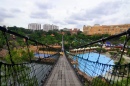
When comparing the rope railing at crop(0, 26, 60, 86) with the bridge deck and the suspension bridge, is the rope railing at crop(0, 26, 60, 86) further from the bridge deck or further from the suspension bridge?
the bridge deck

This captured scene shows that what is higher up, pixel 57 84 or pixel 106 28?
pixel 106 28

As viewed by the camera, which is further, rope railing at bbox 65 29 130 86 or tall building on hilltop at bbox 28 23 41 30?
tall building on hilltop at bbox 28 23 41 30

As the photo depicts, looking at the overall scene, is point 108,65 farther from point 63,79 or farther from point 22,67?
point 63,79

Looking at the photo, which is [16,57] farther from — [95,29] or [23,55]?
[95,29]

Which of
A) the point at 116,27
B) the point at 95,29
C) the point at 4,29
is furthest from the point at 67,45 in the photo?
the point at 4,29

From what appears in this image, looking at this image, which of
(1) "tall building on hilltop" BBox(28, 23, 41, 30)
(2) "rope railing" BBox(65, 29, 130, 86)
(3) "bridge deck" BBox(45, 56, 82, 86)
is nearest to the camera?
(2) "rope railing" BBox(65, 29, 130, 86)

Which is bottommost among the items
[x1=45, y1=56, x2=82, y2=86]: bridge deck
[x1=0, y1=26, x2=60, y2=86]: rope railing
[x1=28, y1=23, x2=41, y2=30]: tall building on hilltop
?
[x1=45, y1=56, x2=82, y2=86]: bridge deck

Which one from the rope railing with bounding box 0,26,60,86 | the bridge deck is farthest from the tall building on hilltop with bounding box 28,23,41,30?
the bridge deck

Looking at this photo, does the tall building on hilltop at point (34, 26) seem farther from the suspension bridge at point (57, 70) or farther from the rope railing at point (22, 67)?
the suspension bridge at point (57, 70)

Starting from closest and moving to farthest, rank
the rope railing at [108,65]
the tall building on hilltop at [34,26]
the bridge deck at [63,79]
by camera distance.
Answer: the rope railing at [108,65]
the bridge deck at [63,79]
the tall building on hilltop at [34,26]

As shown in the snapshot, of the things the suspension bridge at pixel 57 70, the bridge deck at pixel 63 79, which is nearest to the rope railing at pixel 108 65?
the suspension bridge at pixel 57 70

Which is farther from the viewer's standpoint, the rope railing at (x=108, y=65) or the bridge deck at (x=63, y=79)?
the bridge deck at (x=63, y=79)

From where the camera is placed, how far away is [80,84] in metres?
3.26

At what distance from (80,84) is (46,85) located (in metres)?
0.59
